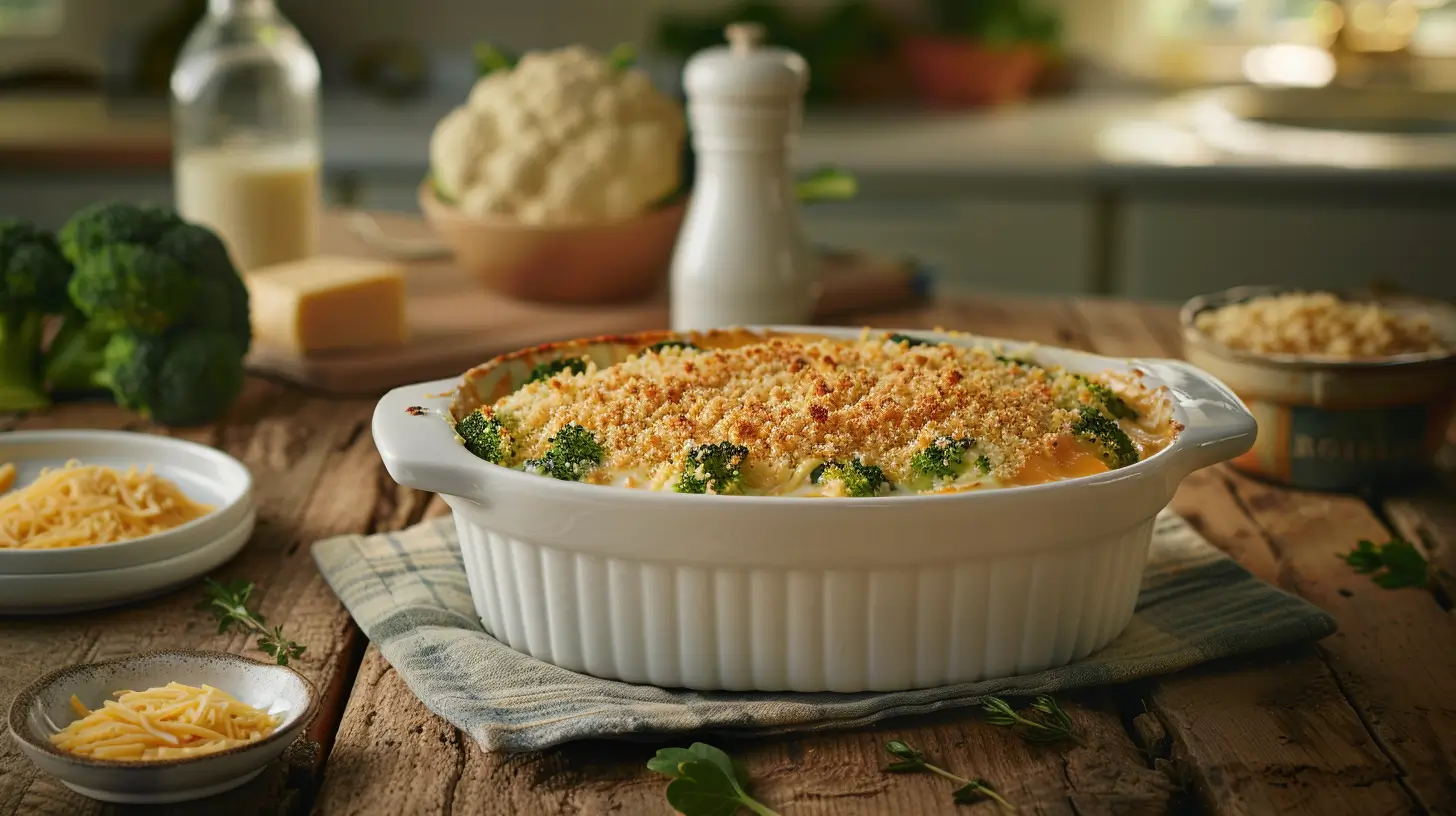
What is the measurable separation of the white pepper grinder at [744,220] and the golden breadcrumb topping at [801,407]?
22.3 inches

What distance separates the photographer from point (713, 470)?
1.16 metres

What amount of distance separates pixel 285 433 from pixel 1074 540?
3.78 feet

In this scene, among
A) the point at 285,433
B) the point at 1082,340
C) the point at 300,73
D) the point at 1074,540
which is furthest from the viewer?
the point at 300,73

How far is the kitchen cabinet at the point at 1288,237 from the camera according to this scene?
11.5 feet

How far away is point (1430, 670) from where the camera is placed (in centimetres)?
127

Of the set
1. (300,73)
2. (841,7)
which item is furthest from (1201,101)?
(300,73)

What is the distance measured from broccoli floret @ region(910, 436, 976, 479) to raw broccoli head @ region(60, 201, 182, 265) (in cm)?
119

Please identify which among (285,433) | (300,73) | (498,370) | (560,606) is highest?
(300,73)

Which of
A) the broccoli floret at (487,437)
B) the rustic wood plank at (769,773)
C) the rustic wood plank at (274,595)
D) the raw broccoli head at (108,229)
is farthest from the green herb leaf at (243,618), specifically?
the raw broccoli head at (108,229)

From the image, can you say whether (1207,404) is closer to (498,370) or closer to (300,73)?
(498,370)

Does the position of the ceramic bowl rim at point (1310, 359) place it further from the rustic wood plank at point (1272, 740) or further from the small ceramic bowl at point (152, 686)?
the small ceramic bowl at point (152, 686)

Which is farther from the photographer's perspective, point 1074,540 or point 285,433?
point 285,433

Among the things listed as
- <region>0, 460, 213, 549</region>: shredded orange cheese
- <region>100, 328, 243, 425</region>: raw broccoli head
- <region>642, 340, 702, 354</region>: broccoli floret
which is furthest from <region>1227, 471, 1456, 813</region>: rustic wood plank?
<region>100, 328, 243, 425</region>: raw broccoli head

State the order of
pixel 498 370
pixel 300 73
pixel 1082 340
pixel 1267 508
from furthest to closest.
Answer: pixel 300 73, pixel 1082 340, pixel 1267 508, pixel 498 370
